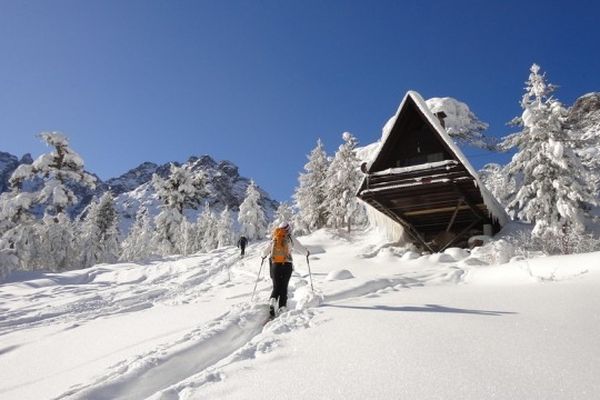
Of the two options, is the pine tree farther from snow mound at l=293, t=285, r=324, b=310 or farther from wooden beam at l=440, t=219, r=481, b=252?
wooden beam at l=440, t=219, r=481, b=252

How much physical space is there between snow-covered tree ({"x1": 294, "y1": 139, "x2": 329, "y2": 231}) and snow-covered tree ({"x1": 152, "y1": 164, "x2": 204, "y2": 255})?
10623mm

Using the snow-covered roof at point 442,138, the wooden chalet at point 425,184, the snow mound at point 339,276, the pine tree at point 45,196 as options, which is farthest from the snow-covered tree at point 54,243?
the snow-covered roof at point 442,138

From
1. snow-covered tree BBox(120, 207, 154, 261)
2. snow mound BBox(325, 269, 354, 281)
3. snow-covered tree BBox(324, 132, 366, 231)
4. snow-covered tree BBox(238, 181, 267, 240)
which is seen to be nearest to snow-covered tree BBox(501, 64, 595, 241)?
snow mound BBox(325, 269, 354, 281)

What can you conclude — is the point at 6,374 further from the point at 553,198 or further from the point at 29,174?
the point at 29,174

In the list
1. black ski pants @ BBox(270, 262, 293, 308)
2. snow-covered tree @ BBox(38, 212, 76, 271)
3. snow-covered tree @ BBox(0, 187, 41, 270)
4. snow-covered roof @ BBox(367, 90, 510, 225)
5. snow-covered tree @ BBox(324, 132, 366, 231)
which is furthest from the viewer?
snow-covered tree @ BBox(324, 132, 366, 231)

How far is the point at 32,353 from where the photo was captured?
6.08 metres

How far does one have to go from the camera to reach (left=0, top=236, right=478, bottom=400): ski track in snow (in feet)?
13.0

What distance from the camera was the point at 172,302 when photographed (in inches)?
432

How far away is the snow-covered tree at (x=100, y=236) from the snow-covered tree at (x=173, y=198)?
270 inches

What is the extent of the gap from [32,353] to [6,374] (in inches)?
46.3

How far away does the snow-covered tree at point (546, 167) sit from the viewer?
14828 mm

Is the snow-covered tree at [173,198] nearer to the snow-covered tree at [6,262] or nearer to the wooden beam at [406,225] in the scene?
the snow-covered tree at [6,262]

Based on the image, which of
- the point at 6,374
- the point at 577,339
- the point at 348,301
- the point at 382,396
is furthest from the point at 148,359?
the point at 577,339

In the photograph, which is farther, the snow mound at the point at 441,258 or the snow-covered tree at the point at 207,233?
the snow-covered tree at the point at 207,233
